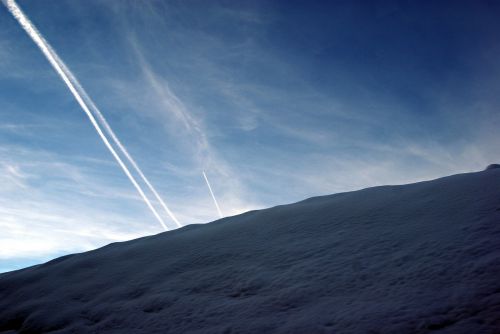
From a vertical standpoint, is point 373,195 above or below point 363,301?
above

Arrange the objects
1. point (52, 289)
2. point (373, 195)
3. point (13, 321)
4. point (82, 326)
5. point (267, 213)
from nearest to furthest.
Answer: point (82, 326), point (13, 321), point (52, 289), point (373, 195), point (267, 213)

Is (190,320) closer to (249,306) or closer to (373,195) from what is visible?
(249,306)

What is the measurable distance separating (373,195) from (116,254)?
489 centimetres

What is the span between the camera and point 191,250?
16.6ft

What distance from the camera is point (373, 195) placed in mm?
5637

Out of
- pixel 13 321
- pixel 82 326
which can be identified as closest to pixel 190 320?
pixel 82 326

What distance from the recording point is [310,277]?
125 inches

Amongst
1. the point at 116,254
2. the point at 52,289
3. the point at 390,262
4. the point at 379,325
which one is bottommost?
the point at 379,325

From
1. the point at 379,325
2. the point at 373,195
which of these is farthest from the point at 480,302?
the point at 373,195

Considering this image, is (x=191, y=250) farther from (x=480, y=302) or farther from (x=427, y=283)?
(x=480, y=302)

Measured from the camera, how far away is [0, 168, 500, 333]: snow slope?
7.52 feet

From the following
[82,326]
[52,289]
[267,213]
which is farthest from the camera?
[267,213]

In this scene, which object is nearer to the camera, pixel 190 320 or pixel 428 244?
pixel 190 320

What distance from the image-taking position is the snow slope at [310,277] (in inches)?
90.3
